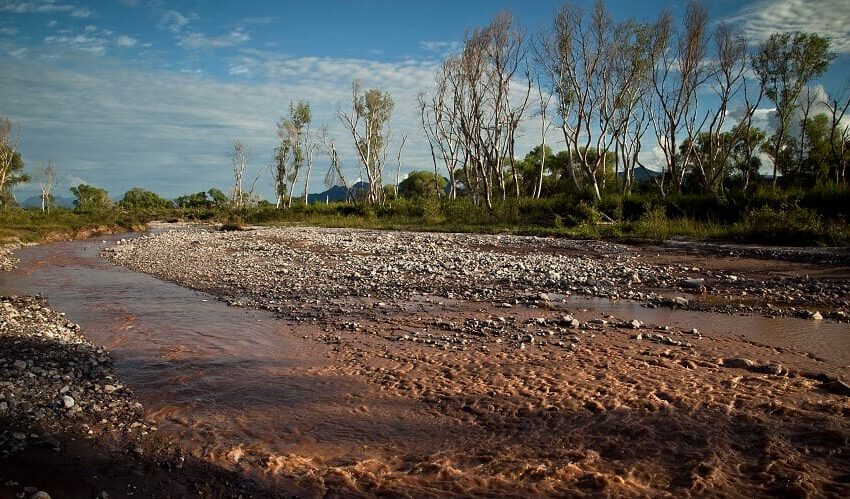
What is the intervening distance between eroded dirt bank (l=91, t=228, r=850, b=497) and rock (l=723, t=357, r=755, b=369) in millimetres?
24

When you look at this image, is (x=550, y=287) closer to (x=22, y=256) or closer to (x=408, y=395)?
(x=408, y=395)

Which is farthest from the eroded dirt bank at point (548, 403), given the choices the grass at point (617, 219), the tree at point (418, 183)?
the tree at point (418, 183)

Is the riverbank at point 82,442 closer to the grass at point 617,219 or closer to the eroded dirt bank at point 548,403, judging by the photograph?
the eroded dirt bank at point 548,403

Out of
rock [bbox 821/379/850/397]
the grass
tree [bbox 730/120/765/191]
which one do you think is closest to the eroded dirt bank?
rock [bbox 821/379/850/397]

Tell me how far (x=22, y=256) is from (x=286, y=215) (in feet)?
89.2

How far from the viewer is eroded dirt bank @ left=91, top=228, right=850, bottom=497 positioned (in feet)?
8.87

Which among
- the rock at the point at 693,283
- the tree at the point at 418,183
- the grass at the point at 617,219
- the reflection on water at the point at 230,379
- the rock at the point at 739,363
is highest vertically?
the tree at the point at 418,183

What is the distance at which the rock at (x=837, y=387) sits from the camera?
3660 mm

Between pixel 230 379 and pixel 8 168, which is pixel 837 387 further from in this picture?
pixel 8 168

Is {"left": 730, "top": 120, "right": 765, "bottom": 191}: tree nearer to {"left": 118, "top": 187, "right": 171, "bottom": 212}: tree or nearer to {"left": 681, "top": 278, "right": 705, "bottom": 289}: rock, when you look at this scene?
{"left": 681, "top": 278, "right": 705, "bottom": 289}: rock

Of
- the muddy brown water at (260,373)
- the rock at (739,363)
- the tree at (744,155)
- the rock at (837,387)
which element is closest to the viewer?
the muddy brown water at (260,373)

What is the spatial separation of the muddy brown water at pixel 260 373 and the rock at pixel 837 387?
0.69 metres

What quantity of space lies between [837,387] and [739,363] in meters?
0.76

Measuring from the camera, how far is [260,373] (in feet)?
15.0
